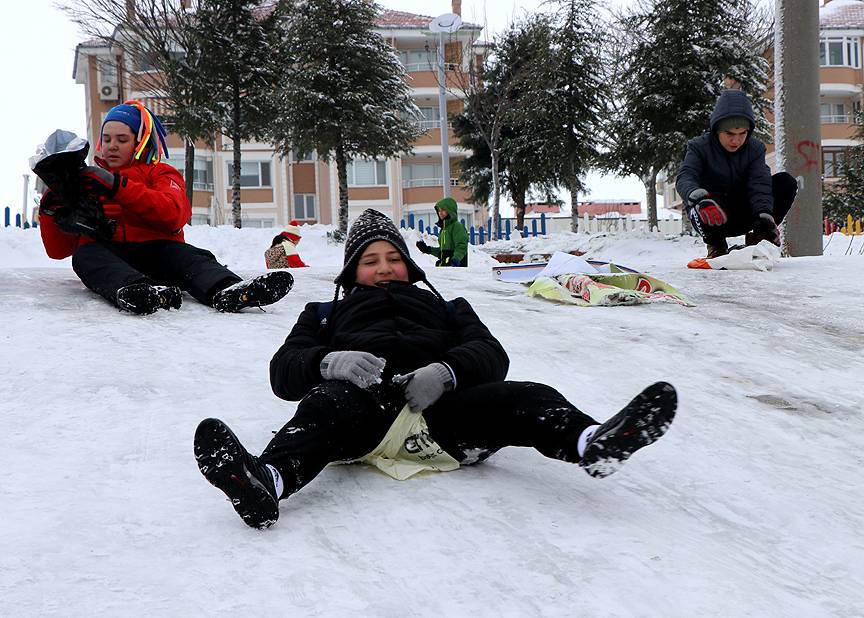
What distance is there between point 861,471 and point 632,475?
65 centimetres

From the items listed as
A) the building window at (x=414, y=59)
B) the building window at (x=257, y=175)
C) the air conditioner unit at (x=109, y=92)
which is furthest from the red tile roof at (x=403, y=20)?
the air conditioner unit at (x=109, y=92)

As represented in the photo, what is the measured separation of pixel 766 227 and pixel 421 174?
3125cm

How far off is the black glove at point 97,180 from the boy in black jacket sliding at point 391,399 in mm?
1935

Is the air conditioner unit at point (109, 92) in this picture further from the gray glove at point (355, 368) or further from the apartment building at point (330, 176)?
the gray glove at point (355, 368)

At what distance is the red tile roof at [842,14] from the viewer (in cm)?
3600

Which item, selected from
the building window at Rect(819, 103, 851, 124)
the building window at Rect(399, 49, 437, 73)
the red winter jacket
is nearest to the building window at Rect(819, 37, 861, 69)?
the building window at Rect(819, 103, 851, 124)

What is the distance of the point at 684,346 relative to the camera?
12.2 ft

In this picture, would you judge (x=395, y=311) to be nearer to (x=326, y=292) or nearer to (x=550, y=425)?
(x=550, y=425)

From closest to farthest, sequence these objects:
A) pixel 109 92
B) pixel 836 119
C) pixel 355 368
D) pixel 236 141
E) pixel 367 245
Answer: pixel 355 368, pixel 367 245, pixel 236 141, pixel 109 92, pixel 836 119

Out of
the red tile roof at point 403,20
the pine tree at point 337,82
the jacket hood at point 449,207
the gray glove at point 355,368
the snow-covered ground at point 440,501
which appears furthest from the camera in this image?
the red tile roof at point 403,20

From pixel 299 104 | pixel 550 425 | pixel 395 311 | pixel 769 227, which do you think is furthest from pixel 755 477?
pixel 299 104

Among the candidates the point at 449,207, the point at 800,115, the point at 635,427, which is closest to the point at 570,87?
the point at 449,207

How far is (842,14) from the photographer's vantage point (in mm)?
37344

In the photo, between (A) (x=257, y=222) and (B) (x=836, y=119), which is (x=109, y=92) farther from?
(B) (x=836, y=119)
